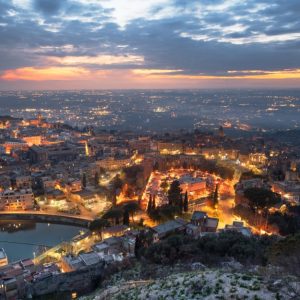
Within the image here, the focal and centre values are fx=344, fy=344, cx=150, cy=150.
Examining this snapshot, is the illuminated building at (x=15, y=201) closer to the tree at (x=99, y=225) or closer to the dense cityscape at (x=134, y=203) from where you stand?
the dense cityscape at (x=134, y=203)

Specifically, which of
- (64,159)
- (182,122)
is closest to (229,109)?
(182,122)

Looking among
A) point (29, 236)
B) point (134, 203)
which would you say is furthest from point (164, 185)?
point (29, 236)

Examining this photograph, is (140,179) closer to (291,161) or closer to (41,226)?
(41,226)

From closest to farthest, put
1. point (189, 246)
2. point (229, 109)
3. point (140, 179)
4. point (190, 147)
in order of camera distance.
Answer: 1. point (189, 246)
2. point (140, 179)
3. point (190, 147)
4. point (229, 109)

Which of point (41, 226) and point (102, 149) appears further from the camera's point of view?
point (102, 149)

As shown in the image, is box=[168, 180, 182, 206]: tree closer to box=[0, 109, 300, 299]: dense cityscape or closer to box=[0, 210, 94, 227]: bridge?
box=[0, 109, 300, 299]: dense cityscape

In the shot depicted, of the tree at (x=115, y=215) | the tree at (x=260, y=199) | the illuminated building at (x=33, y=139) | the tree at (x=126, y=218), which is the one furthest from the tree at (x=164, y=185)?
the illuminated building at (x=33, y=139)
